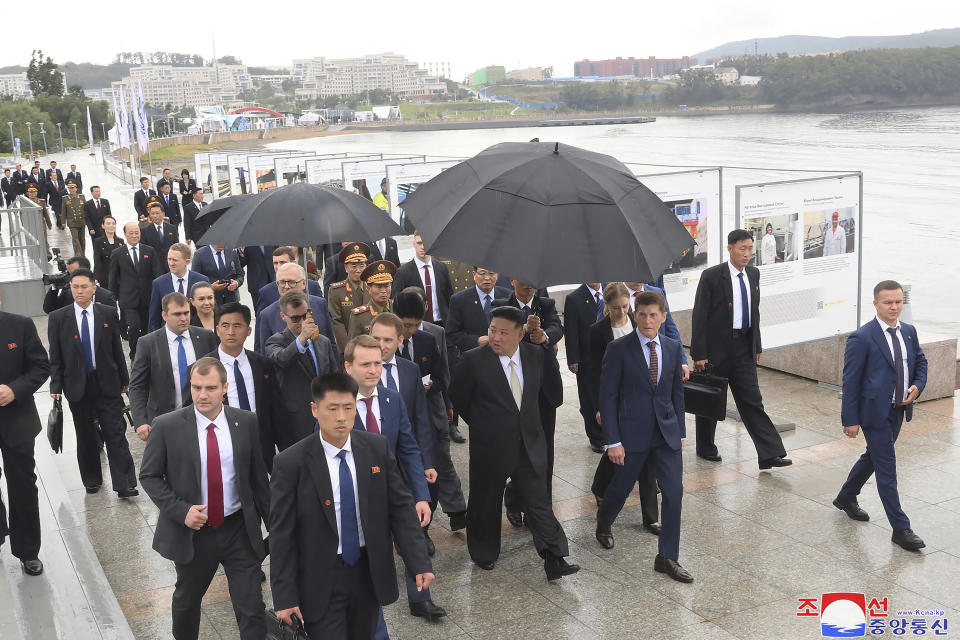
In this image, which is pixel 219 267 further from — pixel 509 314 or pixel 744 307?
pixel 509 314

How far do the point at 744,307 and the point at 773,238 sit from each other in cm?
204

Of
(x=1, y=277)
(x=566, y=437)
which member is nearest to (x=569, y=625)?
(x=566, y=437)

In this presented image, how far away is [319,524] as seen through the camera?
4195mm

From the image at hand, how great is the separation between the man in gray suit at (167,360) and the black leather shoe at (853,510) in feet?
15.4

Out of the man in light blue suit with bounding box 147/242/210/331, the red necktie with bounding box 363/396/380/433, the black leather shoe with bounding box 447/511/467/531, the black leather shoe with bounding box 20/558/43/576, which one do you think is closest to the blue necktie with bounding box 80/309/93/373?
the man in light blue suit with bounding box 147/242/210/331

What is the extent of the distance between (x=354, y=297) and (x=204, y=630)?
2987 millimetres

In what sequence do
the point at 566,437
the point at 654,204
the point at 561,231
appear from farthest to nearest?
the point at 566,437, the point at 654,204, the point at 561,231

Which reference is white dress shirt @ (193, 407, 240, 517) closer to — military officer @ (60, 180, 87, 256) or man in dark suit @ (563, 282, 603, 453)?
man in dark suit @ (563, 282, 603, 453)

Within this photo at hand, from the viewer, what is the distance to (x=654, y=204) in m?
5.01

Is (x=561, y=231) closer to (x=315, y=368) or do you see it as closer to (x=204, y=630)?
(x=315, y=368)

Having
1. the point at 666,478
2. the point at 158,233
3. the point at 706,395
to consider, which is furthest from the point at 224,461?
the point at 158,233

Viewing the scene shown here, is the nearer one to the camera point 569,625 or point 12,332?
point 569,625

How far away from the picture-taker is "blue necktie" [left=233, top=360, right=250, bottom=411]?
6.05 metres

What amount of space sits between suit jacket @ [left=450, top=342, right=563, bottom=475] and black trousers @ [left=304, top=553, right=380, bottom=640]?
71.4 inches
